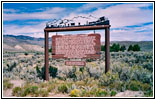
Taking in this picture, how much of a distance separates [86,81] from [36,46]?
9.95 metres

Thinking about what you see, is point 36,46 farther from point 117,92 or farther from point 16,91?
point 117,92

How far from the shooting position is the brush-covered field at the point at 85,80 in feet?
30.4

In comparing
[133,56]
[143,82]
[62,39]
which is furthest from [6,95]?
[133,56]

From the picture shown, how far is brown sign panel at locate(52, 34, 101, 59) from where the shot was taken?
10102mm

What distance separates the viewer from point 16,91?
972cm

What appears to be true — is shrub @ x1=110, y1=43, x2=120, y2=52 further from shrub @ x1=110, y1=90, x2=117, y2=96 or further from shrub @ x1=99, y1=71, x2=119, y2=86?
shrub @ x1=110, y1=90, x2=117, y2=96

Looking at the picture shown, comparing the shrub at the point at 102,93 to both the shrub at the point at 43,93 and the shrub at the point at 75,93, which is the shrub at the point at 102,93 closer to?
the shrub at the point at 75,93

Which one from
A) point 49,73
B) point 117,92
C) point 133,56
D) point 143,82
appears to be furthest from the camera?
point 133,56

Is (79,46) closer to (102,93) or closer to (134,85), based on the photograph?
(102,93)

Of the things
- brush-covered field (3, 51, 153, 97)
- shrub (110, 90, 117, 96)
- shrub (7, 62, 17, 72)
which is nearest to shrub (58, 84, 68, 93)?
brush-covered field (3, 51, 153, 97)

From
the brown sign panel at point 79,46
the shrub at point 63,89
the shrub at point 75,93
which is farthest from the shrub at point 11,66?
the shrub at point 75,93

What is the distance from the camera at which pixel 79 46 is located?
1025 centimetres

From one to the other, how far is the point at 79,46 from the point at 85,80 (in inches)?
58.8

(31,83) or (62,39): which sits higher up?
(62,39)
